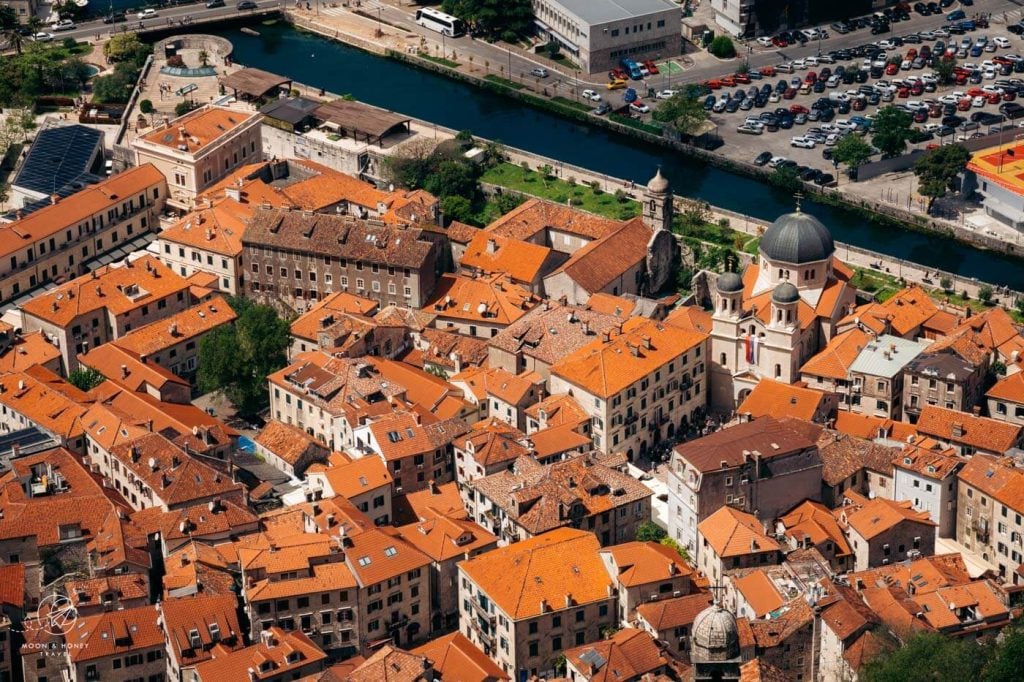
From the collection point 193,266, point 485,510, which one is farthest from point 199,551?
point 193,266

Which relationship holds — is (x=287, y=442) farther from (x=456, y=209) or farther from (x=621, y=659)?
(x=456, y=209)

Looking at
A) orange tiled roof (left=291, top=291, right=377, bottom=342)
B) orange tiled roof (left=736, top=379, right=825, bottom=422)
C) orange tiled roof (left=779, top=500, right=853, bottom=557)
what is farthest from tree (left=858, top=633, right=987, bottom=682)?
orange tiled roof (left=291, top=291, right=377, bottom=342)

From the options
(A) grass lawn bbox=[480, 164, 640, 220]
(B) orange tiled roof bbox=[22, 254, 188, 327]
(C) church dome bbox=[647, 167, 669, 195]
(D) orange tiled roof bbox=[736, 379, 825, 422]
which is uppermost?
(C) church dome bbox=[647, 167, 669, 195]

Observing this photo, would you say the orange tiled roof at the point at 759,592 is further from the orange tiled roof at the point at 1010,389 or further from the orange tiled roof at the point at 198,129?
the orange tiled roof at the point at 198,129

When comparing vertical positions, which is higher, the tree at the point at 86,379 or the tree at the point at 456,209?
the tree at the point at 86,379

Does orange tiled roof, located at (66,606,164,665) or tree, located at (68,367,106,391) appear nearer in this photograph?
orange tiled roof, located at (66,606,164,665)

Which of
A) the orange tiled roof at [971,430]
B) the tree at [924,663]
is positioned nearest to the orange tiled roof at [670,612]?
the tree at [924,663]

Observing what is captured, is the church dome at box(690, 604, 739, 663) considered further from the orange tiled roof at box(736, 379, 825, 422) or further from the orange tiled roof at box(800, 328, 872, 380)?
the orange tiled roof at box(800, 328, 872, 380)
